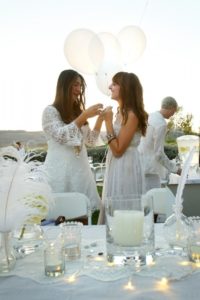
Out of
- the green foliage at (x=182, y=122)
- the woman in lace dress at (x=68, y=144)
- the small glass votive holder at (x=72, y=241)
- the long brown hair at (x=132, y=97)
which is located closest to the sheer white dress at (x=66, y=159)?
the woman in lace dress at (x=68, y=144)

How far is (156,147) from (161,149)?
1.8 inches

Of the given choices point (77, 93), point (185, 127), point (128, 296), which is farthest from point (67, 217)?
point (185, 127)

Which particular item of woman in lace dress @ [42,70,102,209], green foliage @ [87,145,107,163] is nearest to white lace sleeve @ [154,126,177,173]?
woman in lace dress @ [42,70,102,209]

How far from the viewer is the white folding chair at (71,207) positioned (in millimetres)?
1724

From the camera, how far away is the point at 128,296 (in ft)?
2.23

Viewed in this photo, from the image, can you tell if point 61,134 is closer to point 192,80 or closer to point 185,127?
point 192,80

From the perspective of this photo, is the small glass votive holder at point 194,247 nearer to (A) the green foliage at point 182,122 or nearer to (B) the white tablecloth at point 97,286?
(B) the white tablecloth at point 97,286

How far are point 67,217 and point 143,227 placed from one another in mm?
954

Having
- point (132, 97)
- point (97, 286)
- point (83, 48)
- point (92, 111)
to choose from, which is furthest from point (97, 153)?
point (97, 286)

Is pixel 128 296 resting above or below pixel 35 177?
below

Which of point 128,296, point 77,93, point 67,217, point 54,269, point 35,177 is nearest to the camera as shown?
point 128,296

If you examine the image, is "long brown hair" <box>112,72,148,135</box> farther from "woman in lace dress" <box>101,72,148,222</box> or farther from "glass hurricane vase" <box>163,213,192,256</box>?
"glass hurricane vase" <box>163,213,192,256</box>

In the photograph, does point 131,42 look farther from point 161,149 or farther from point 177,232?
point 177,232

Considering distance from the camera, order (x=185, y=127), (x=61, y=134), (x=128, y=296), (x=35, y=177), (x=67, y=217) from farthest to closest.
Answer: (x=185, y=127) → (x=61, y=134) → (x=67, y=217) → (x=35, y=177) → (x=128, y=296)
